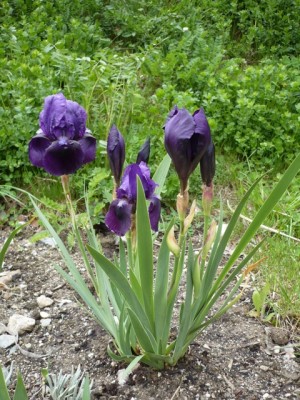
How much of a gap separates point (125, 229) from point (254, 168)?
186 cm

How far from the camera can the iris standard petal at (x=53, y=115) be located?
66.4 inches

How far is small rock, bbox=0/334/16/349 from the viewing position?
2.27 metres

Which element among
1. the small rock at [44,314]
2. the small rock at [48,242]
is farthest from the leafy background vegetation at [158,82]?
the small rock at [44,314]

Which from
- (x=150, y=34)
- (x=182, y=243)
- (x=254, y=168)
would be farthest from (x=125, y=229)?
(x=150, y=34)

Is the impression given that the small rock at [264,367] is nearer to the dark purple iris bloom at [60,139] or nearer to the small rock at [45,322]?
the small rock at [45,322]

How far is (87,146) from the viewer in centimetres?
175

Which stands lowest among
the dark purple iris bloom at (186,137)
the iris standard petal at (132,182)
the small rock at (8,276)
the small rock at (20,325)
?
the small rock at (8,276)

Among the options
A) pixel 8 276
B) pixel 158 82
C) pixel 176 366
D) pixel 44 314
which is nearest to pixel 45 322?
pixel 44 314

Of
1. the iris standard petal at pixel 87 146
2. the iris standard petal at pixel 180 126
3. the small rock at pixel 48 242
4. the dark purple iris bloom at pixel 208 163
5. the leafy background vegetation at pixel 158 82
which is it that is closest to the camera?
the iris standard petal at pixel 180 126

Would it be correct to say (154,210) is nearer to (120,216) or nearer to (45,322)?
(120,216)

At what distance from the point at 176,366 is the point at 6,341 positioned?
641mm

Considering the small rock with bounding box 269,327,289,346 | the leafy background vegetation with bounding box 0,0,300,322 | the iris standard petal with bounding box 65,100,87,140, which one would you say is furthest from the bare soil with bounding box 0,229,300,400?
the iris standard petal with bounding box 65,100,87,140

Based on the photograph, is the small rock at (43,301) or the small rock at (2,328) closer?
the small rock at (2,328)

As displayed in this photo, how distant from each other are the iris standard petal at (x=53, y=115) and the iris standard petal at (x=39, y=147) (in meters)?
0.02
